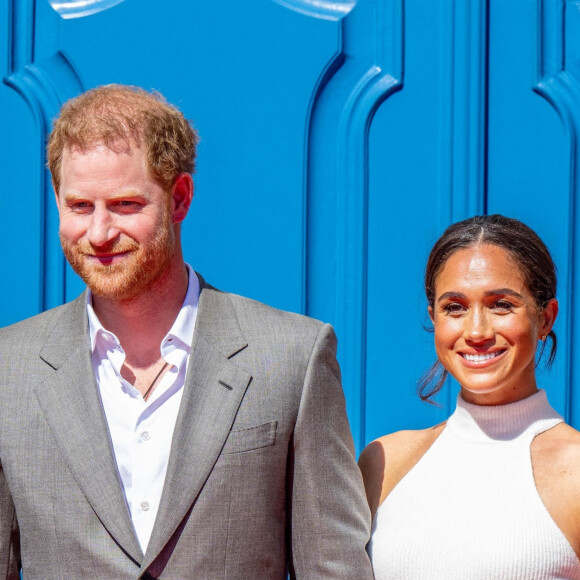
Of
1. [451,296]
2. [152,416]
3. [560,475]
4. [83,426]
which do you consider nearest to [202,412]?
[152,416]

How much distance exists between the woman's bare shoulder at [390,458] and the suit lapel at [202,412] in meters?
0.42

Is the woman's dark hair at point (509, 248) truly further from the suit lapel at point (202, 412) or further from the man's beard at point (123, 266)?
the man's beard at point (123, 266)

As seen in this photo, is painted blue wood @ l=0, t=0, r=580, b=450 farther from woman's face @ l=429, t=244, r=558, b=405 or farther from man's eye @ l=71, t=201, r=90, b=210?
man's eye @ l=71, t=201, r=90, b=210

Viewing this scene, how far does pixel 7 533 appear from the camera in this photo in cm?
214

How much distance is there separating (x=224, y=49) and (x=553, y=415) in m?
1.15

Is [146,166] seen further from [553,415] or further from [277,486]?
[553,415]

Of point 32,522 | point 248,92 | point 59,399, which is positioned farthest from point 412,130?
point 32,522

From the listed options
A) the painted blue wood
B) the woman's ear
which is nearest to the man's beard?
the painted blue wood

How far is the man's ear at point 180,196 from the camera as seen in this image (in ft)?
7.14

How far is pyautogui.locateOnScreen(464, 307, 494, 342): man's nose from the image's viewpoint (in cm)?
215

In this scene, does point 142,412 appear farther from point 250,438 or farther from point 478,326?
point 478,326

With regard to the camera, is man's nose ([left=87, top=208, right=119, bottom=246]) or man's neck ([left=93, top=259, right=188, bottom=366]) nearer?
man's nose ([left=87, top=208, right=119, bottom=246])

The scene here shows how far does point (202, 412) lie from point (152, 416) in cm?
10

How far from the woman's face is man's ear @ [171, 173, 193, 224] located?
1.82 ft
